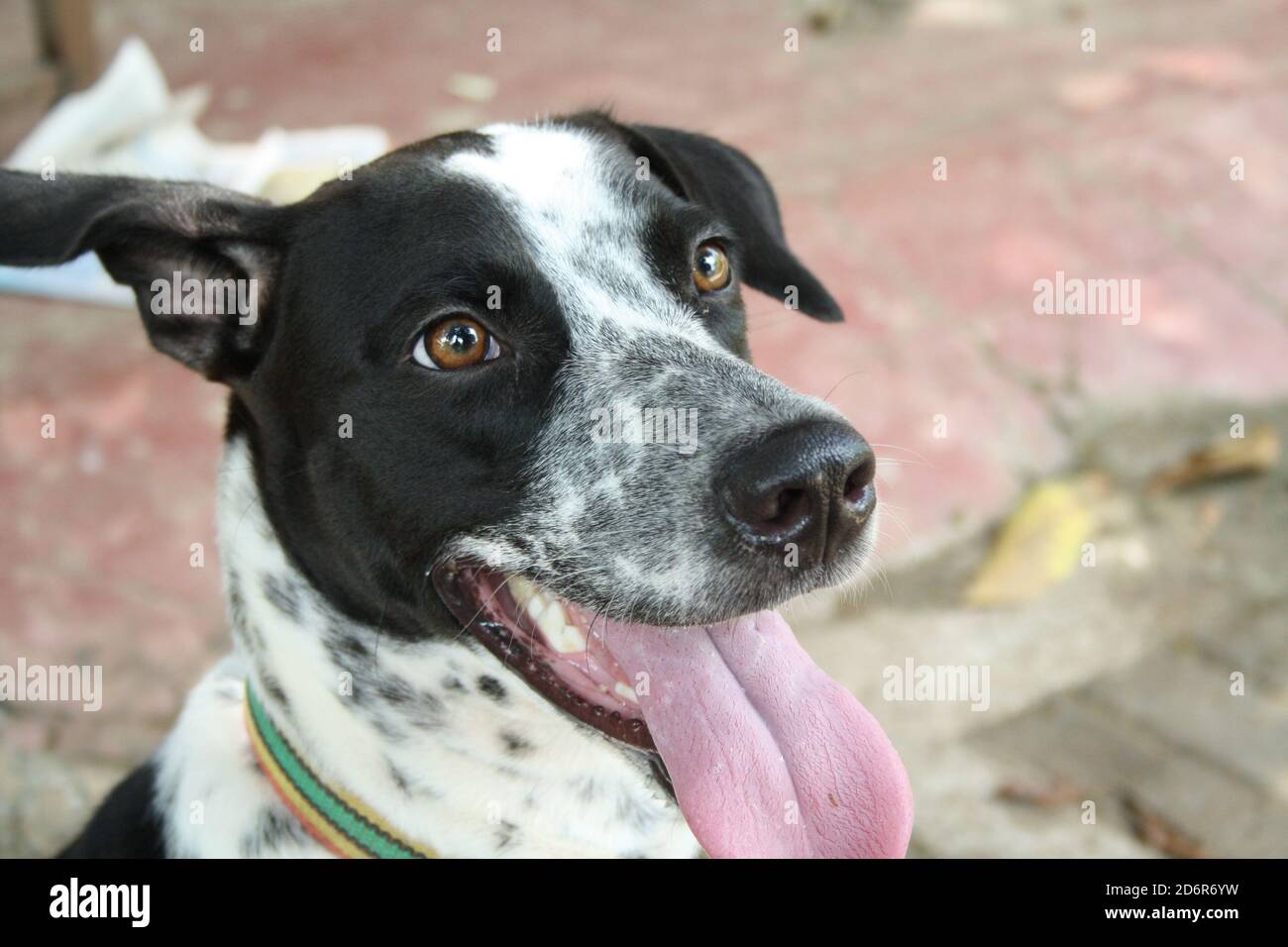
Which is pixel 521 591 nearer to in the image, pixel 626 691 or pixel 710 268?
pixel 626 691

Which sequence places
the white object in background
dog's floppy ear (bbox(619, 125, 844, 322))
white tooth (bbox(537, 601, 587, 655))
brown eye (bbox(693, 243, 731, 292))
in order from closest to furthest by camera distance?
white tooth (bbox(537, 601, 587, 655)) → brown eye (bbox(693, 243, 731, 292)) → dog's floppy ear (bbox(619, 125, 844, 322)) → the white object in background

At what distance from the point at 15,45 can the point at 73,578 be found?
427cm

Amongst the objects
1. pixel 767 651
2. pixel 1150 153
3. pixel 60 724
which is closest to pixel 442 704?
pixel 767 651

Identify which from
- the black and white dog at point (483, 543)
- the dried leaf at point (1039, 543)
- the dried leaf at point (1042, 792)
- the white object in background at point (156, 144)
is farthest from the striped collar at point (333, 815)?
the white object in background at point (156, 144)

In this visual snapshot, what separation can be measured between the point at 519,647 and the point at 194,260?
873 mm

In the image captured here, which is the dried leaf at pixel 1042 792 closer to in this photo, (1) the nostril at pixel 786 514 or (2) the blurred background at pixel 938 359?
(2) the blurred background at pixel 938 359

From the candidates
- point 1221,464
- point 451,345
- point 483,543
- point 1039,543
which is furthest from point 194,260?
point 1221,464

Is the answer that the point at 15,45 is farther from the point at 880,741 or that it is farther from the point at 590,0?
the point at 880,741

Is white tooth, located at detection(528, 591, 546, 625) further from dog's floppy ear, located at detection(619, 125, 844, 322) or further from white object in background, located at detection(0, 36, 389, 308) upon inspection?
white object in background, located at detection(0, 36, 389, 308)

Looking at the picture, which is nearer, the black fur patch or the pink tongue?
the pink tongue

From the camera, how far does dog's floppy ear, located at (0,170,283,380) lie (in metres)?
2.33

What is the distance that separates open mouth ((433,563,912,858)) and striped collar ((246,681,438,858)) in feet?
1.20

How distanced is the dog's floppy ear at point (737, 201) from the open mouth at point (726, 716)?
2.48 ft

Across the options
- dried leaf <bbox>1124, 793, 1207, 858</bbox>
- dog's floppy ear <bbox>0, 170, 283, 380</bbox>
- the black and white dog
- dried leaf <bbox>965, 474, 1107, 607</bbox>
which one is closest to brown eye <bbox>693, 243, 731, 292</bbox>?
the black and white dog
